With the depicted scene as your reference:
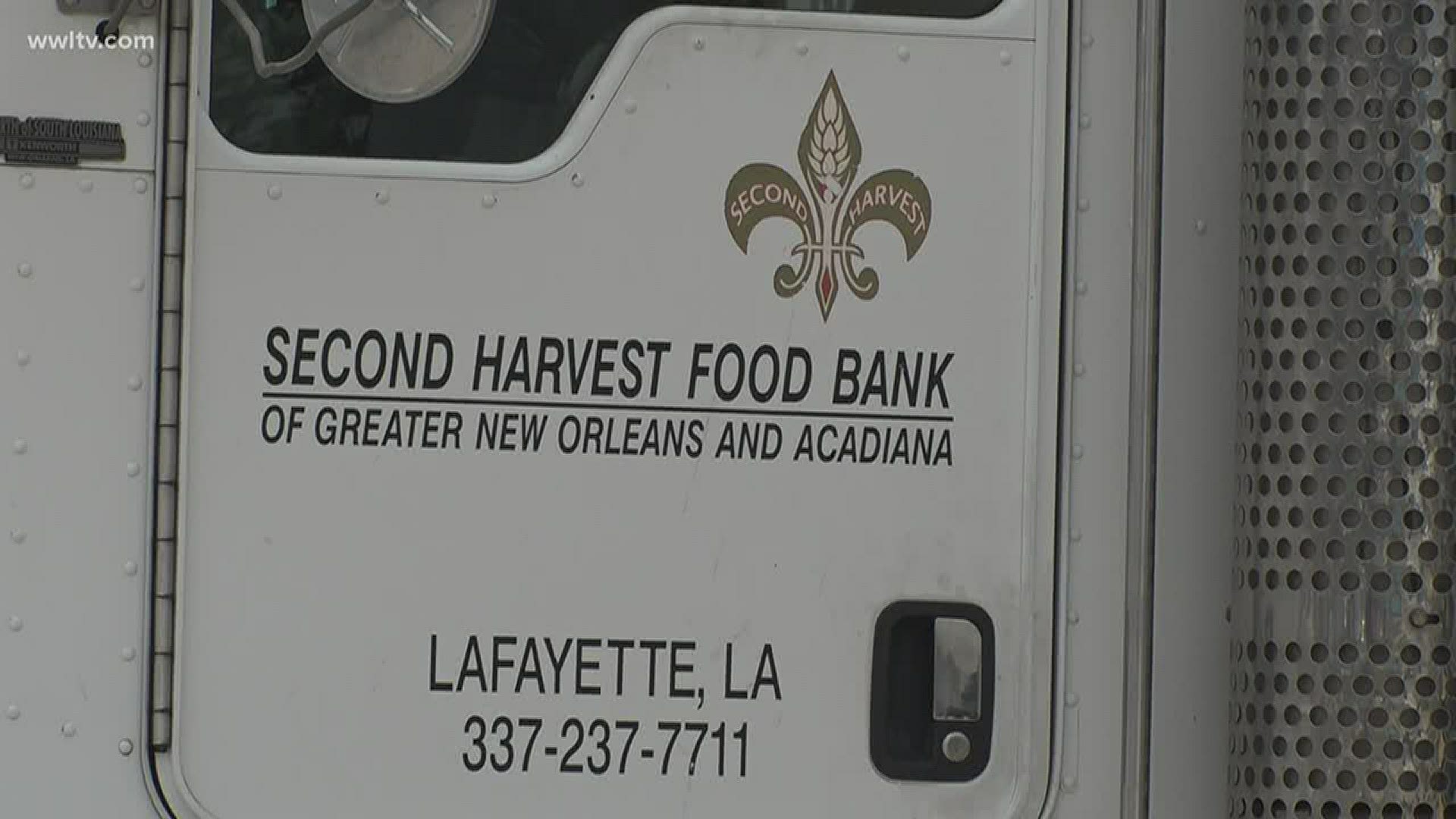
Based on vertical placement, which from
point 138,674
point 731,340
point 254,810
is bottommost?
point 254,810

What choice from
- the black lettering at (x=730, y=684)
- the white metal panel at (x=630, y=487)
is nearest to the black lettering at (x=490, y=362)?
the white metal panel at (x=630, y=487)

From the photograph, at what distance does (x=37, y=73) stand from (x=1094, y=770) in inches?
51.9

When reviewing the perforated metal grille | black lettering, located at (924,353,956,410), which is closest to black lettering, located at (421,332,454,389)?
black lettering, located at (924,353,956,410)

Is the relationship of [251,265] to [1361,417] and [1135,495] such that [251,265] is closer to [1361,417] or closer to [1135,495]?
[1135,495]

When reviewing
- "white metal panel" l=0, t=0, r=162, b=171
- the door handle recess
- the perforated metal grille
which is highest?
"white metal panel" l=0, t=0, r=162, b=171

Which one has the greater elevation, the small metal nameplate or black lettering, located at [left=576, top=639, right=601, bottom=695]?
the small metal nameplate

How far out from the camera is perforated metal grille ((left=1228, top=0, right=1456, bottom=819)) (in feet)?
5.84

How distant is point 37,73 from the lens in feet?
5.96

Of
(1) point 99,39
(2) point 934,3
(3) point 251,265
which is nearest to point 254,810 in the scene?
(3) point 251,265

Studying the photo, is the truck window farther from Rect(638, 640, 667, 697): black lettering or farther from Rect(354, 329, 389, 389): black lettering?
Rect(638, 640, 667, 697): black lettering

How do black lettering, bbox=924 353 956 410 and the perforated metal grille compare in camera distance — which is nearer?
the perforated metal grille

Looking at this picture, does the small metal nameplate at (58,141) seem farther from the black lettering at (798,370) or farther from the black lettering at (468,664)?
the black lettering at (798,370)

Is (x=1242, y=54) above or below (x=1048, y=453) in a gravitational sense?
above

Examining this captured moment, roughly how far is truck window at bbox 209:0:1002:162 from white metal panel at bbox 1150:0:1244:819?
29 centimetres
